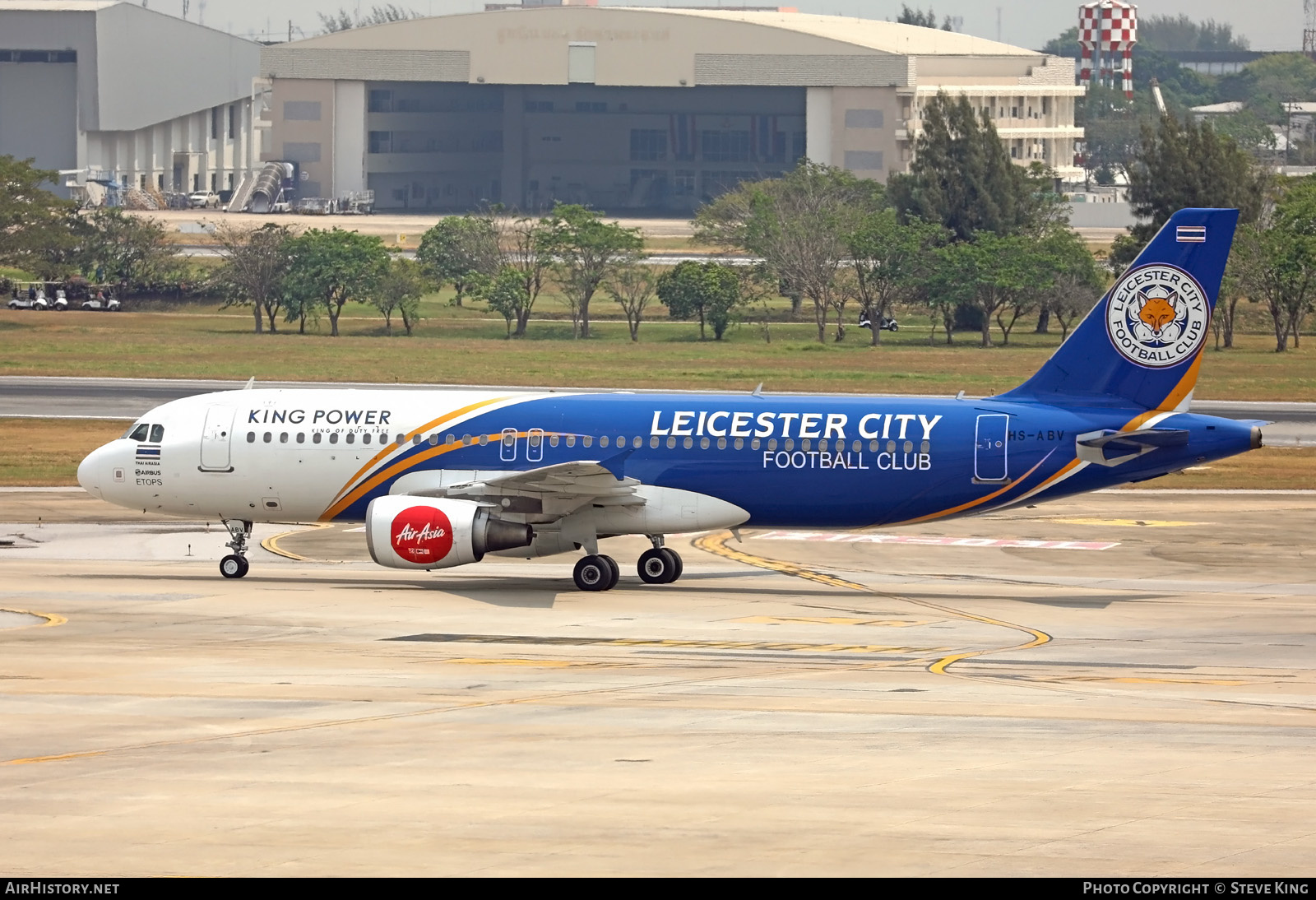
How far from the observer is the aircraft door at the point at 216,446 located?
130 feet

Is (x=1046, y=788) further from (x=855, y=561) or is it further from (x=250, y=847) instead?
(x=855, y=561)

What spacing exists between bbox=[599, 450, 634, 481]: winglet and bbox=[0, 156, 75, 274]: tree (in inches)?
3836

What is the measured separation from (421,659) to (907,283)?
9446cm

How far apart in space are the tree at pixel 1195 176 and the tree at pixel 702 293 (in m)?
29.3

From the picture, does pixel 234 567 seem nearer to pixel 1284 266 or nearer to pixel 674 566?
pixel 674 566

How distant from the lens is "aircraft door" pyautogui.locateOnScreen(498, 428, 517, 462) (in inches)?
1527

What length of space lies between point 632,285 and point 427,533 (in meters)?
84.6

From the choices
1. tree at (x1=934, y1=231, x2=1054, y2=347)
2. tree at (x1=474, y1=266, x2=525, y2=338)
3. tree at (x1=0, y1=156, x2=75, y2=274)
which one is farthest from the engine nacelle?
tree at (x1=0, y1=156, x2=75, y2=274)

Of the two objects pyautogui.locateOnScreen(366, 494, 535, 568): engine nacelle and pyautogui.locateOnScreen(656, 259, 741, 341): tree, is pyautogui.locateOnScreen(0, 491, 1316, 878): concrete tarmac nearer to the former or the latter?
pyautogui.locateOnScreen(366, 494, 535, 568): engine nacelle

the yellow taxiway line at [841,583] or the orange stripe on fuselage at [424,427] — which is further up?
the orange stripe on fuselage at [424,427]

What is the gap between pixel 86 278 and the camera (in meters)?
135

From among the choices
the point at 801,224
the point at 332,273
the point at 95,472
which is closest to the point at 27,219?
the point at 332,273

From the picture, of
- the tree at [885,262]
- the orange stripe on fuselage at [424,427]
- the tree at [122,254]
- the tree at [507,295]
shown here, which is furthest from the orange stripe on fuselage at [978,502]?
the tree at [122,254]

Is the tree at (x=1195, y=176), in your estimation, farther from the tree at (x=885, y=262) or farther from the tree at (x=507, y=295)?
the tree at (x=507, y=295)
